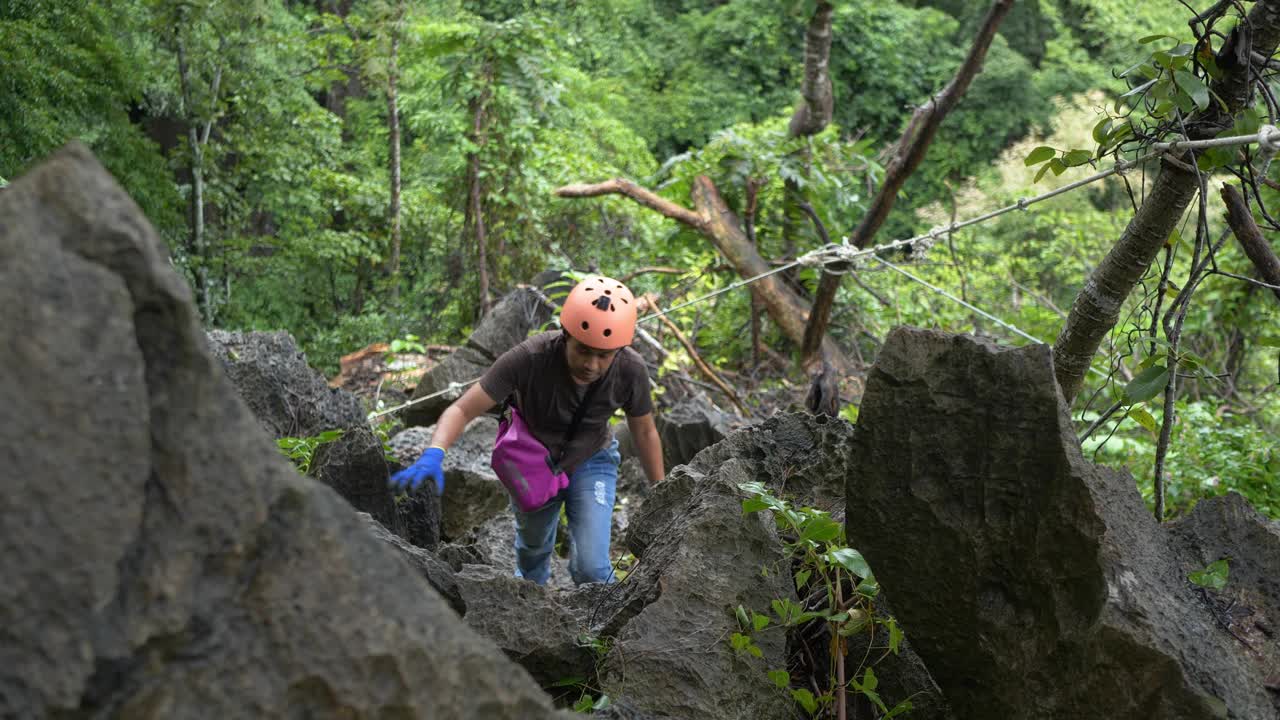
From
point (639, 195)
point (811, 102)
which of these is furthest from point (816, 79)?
point (639, 195)

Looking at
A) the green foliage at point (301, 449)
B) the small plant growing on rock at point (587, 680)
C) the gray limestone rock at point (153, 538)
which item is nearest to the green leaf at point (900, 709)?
the small plant growing on rock at point (587, 680)

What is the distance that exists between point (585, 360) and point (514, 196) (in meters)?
Answer: 7.05

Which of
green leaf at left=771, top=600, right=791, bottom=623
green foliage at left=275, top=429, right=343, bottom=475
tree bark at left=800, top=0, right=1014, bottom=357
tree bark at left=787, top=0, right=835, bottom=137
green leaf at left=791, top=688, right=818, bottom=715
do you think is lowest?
green foliage at left=275, top=429, right=343, bottom=475

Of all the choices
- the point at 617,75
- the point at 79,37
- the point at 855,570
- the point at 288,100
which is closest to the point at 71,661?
the point at 855,570

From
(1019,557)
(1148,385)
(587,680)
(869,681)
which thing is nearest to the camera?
(1019,557)

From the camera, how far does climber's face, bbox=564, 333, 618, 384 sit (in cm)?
390

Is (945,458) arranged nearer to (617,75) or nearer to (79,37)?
(79,37)

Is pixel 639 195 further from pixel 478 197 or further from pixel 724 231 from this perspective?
pixel 478 197

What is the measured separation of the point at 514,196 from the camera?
10.7 m

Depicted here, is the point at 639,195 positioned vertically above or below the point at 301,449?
above

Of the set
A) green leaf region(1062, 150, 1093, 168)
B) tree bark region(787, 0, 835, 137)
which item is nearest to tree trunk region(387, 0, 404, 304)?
tree bark region(787, 0, 835, 137)

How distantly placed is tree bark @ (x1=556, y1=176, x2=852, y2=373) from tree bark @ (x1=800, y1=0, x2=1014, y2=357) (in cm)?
102

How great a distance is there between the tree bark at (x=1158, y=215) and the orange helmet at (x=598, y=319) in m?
1.53

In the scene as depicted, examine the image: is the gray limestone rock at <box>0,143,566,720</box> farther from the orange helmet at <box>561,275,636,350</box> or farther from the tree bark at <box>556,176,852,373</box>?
the tree bark at <box>556,176,852,373</box>
